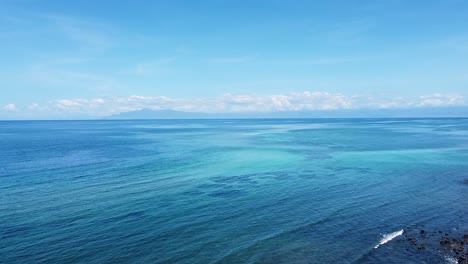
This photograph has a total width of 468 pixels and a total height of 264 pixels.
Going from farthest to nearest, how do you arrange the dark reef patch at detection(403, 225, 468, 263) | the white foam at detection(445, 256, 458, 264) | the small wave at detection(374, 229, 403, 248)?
1. the small wave at detection(374, 229, 403, 248)
2. the dark reef patch at detection(403, 225, 468, 263)
3. the white foam at detection(445, 256, 458, 264)

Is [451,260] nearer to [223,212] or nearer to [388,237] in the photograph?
[388,237]

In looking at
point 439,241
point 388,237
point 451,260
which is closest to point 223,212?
point 388,237

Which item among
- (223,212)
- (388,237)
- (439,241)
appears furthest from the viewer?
(223,212)

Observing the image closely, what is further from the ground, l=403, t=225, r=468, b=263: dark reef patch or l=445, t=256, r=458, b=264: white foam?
l=403, t=225, r=468, b=263: dark reef patch

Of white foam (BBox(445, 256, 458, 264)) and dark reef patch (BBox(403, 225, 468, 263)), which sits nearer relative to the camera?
white foam (BBox(445, 256, 458, 264))

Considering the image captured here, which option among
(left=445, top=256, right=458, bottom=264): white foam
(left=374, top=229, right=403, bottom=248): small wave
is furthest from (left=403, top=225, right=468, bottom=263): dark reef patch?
(left=374, top=229, right=403, bottom=248): small wave

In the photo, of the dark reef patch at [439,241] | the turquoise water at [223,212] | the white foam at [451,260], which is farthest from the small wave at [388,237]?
the white foam at [451,260]

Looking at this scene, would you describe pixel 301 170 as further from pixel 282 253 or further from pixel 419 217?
pixel 282 253

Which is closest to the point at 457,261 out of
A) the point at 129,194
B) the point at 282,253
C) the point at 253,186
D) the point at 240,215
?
the point at 282,253

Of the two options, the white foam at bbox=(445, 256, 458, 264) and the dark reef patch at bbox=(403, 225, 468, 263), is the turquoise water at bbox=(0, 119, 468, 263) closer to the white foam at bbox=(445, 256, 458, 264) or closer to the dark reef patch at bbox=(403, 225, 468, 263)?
the white foam at bbox=(445, 256, 458, 264)

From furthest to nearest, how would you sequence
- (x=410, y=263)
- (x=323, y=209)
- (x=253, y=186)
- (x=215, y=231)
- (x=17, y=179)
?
1. (x=17, y=179)
2. (x=253, y=186)
3. (x=323, y=209)
4. (x=215, y=231)
5. (x=410, y=263)

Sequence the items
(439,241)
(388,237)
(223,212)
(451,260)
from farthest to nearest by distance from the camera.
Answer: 1. (223,212)
2. (388,237)
3. (439,241)
4. (451,260)
